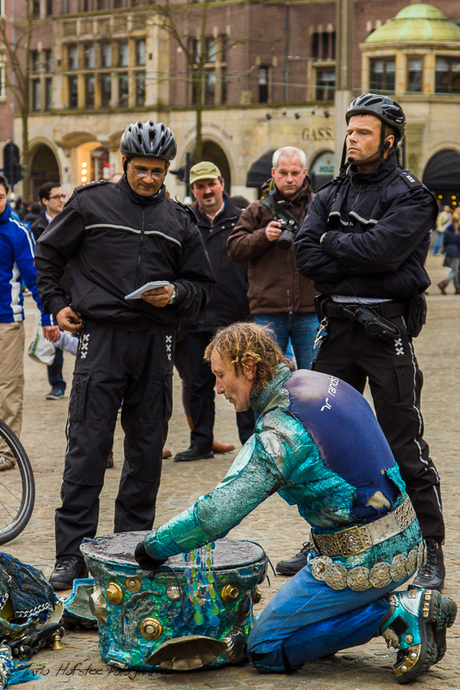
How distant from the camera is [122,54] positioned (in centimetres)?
4975

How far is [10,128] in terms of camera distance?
54.7 meters

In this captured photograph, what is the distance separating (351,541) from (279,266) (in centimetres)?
370

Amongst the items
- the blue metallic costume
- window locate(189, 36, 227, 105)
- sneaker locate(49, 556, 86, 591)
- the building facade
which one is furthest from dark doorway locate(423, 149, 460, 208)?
the blue metallic costume

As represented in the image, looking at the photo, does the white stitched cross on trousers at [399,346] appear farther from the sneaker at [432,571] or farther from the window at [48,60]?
the window at [48,60]

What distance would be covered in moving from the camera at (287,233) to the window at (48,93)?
47.9 m

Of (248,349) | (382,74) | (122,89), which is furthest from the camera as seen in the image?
(122,89)

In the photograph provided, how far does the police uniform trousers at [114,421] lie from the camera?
4848 millimetres

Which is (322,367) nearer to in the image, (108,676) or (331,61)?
(108,676)

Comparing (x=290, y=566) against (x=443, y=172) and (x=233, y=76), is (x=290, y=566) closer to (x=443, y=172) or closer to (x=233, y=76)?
(x=443, y=172)

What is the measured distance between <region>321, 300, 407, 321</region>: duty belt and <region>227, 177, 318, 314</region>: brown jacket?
2.24 metres

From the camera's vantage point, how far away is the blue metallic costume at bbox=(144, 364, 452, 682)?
11.7 feet

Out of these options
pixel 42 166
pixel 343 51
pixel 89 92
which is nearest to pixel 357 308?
pixel 343 51

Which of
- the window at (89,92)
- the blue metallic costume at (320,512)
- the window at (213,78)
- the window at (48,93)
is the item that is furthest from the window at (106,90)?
the blue metallic costume at (320,512)

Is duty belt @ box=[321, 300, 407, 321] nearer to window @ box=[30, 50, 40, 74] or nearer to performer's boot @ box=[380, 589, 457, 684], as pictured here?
performer's boot @ box=[380, 589, 457, 684]
